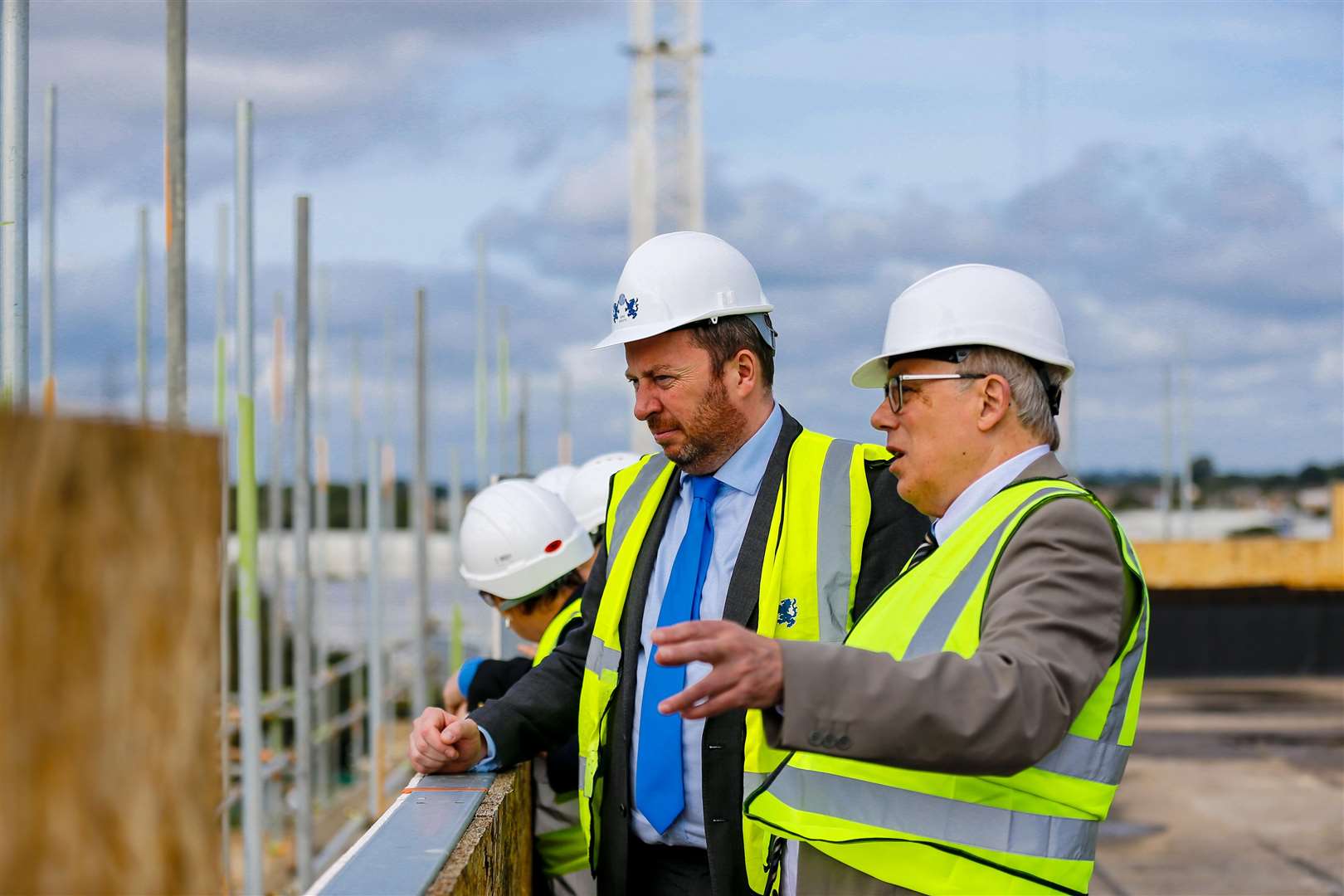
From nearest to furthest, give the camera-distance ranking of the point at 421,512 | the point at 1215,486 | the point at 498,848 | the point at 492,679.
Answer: the point at 498,848 < the point at 492,679 < the point at 421,512 < the point at 1215,486

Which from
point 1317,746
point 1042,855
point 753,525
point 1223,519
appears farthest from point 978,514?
point 1223,519

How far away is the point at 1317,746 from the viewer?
51.4 feet

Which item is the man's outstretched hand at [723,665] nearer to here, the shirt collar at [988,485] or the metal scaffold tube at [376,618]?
the shirt collar at [988,485]

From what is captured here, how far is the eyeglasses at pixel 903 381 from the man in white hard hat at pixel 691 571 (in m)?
0.59

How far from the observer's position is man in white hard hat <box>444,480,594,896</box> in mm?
3910

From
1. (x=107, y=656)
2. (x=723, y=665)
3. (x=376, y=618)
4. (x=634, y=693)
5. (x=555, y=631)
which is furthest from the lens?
(x=376, y=618)

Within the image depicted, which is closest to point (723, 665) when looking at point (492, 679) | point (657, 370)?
point (657, 370)

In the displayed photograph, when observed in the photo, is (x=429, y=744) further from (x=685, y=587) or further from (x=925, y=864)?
(x=925, y=864)

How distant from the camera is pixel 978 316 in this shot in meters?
2.43

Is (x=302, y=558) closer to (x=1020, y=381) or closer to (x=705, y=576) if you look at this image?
(x=705, y=576)

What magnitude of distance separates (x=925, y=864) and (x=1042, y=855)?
0.54 ft

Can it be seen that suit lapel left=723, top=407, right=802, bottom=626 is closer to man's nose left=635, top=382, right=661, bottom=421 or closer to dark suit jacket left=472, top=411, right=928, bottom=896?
dark suit jacket left=472, top=411, right=928, bottom=896

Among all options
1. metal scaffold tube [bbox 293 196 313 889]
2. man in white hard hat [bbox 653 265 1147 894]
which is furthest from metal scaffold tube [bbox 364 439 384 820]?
man in white hard hat [bbox 653 265 1147 894]

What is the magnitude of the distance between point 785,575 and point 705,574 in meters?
0.22
